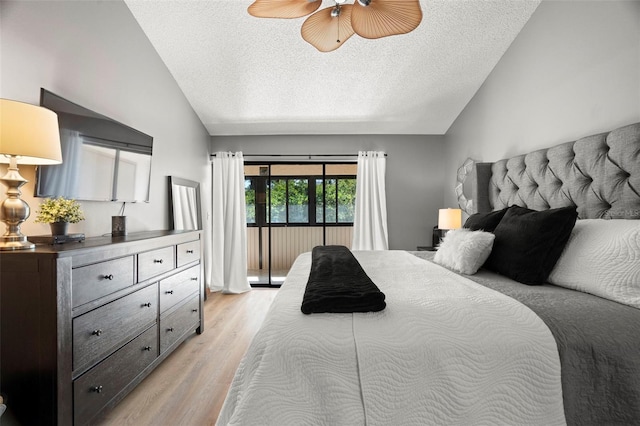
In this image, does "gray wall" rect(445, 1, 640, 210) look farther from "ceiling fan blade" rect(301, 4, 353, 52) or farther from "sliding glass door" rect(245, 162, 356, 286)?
"sliding glass door" rect(245, 162, 356, 286)

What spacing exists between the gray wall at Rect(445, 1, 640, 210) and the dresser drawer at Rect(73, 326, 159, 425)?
121 inches

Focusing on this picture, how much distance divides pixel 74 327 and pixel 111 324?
264 mm

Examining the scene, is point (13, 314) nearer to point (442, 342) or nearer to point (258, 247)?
point (442, 342)

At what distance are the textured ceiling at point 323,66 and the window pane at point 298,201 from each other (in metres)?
0.78

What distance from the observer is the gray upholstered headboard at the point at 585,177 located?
156 cm

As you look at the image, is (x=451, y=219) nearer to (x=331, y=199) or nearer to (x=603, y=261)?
→ (x=331, y=199)

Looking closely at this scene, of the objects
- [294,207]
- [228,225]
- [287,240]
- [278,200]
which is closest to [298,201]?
[294,207]

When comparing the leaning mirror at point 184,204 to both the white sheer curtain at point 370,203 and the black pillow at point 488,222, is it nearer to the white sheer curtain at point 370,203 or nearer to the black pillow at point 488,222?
the white sheer curtain at point 370,203

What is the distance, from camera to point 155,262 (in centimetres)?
207

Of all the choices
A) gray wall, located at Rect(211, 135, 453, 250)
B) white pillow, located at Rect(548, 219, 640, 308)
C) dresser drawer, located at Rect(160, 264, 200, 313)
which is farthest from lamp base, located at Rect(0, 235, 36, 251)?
gray wall, located at Rect(211, 135, 453, 250)

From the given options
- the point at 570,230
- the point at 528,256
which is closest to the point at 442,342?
the point at 528,256

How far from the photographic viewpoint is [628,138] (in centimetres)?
155

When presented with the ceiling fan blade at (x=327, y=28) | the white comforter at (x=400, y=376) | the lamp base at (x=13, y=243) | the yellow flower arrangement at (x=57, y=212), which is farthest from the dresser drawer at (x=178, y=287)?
the ceiling fan blade at (x=327, y=28)

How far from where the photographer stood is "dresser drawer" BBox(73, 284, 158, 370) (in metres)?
1.42
